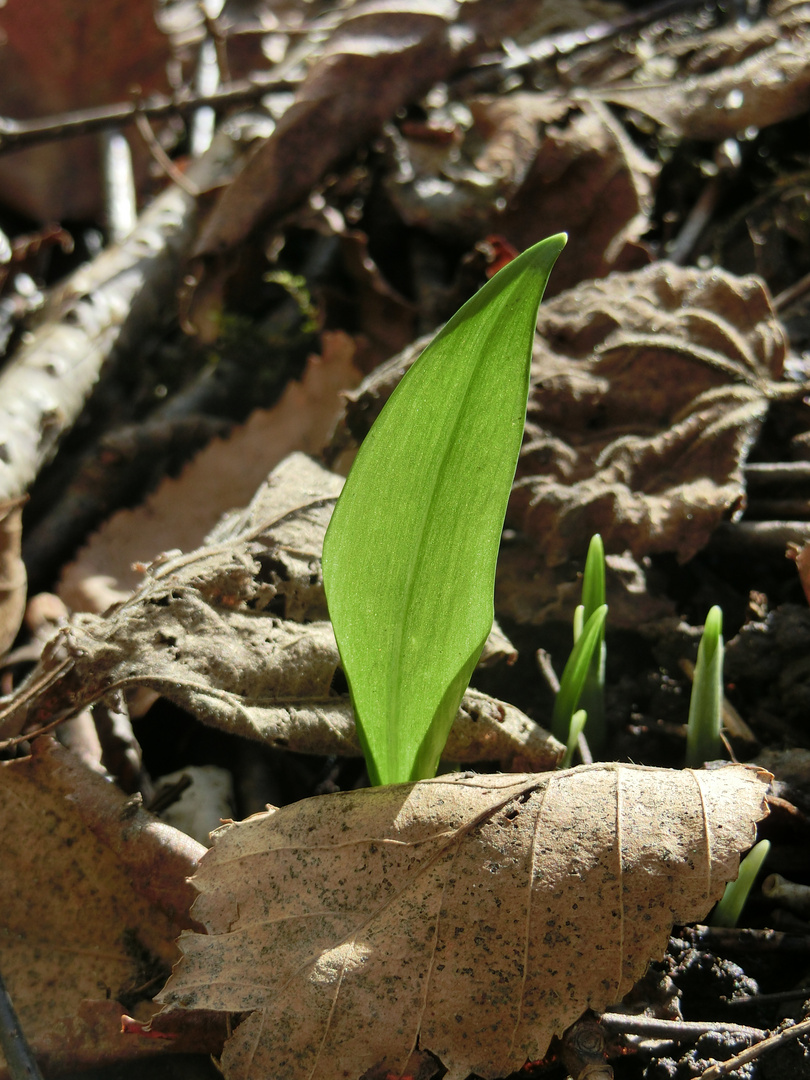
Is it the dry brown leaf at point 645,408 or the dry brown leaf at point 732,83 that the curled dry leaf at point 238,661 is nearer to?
the dry brown leaf at point 645,408

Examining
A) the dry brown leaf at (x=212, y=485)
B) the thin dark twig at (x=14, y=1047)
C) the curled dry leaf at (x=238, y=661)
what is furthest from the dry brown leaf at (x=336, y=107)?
the thin dark twig at (x=14, y=1047)

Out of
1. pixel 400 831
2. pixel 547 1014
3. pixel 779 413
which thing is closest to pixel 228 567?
pixel 400 831

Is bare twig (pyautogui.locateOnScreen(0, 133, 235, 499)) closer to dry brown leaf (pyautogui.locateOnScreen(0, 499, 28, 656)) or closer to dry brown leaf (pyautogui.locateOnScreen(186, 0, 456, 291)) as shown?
dry brown leaf (pyautogui.locateOnScreen(0, 499, 28, 656))

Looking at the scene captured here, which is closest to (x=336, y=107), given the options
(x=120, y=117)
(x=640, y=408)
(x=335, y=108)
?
(x=335, y=108)

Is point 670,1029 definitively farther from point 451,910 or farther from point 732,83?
point 732,83

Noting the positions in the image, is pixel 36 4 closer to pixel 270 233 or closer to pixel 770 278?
pixel 270 233

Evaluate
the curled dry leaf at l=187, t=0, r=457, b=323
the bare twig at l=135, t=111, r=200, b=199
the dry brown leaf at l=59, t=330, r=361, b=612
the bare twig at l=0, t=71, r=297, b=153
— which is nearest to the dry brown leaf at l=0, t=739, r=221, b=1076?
the dry brown leaf at l=59, t=330, r=361, b=612

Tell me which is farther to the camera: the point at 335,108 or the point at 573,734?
the point at 335,108
